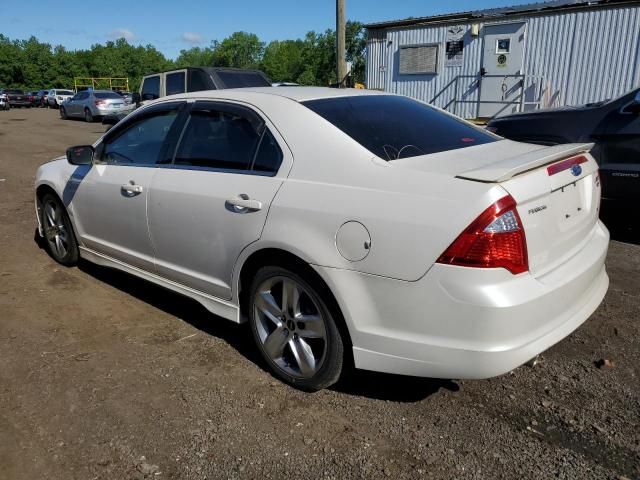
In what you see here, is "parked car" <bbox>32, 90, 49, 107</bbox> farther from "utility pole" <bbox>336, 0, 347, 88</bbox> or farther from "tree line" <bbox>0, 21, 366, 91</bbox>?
"utility pole" <bbox>336, 0, 347, 88</bbox>

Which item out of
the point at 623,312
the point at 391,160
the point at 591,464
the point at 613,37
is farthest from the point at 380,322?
the point at 613,37

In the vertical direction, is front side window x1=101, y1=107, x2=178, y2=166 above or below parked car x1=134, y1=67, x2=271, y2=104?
below

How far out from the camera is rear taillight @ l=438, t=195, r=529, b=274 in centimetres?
232

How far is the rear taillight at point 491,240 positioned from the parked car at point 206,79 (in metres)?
9.66

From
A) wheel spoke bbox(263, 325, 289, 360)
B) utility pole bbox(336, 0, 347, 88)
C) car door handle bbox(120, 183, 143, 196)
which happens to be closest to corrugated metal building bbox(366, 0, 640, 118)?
utility pole bbox(336, 0, 347, 88)

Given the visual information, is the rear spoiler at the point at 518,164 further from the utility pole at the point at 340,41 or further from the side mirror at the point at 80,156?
the utility pole at the point at 340,41

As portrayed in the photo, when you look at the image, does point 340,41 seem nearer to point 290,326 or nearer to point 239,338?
point 239,338

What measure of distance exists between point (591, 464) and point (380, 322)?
1.10 meters

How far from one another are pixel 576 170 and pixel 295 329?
5.53 ft

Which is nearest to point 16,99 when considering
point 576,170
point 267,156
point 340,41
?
point 340,41

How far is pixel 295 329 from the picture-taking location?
3057 mm

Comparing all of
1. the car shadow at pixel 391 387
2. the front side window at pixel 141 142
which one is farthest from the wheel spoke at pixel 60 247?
the car shadow at pixel 391 387

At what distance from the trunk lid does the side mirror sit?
2733 millimetres

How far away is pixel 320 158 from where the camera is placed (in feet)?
9.44
